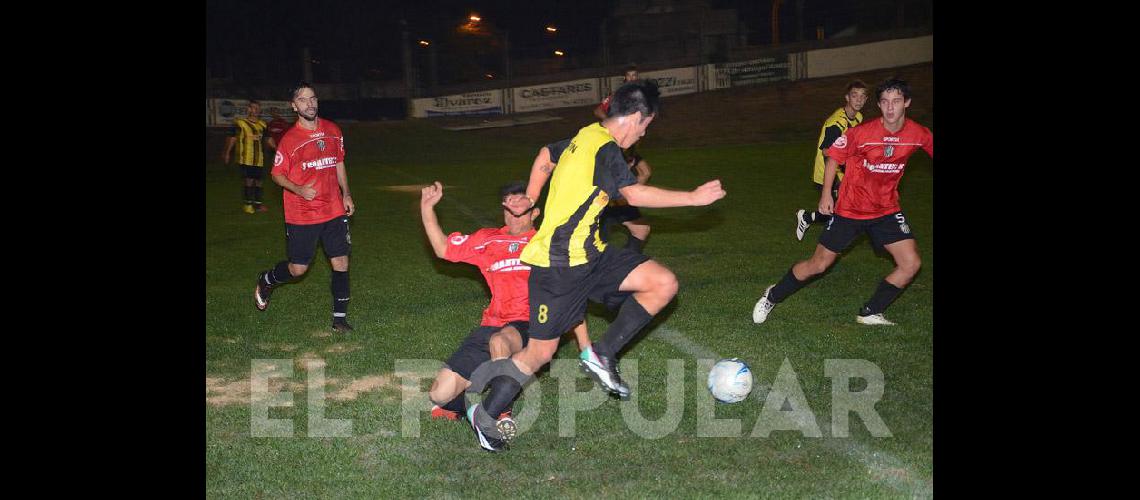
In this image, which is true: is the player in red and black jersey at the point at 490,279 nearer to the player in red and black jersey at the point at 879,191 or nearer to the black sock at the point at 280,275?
the player in red and black jersey at the point at 879,191

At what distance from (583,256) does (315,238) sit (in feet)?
12.6

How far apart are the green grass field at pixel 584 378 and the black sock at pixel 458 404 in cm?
10

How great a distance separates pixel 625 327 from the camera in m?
5.82

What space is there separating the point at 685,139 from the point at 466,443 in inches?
1083

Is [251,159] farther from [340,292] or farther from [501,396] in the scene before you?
[501,396]

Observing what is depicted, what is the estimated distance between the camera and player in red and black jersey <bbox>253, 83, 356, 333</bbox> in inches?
333

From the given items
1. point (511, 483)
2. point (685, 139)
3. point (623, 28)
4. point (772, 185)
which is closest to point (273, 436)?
point (511, 483)

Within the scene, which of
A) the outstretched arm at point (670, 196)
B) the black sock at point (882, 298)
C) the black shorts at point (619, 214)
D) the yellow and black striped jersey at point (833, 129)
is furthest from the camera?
the black shorts at point (619, 214)

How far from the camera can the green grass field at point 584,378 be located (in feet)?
17.0

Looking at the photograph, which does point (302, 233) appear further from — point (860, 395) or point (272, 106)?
point (272, 106)

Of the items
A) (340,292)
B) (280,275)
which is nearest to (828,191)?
(340,292)

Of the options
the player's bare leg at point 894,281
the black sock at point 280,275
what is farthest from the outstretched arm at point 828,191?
the black sock at point 280,275

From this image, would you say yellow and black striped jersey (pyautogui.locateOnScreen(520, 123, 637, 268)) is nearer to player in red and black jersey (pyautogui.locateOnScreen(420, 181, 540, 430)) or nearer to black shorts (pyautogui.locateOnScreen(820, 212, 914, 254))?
player in red and black jersey (pyautogui.locateOnScreen(420, 181, 540, 430))

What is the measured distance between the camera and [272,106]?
39.9 metres
